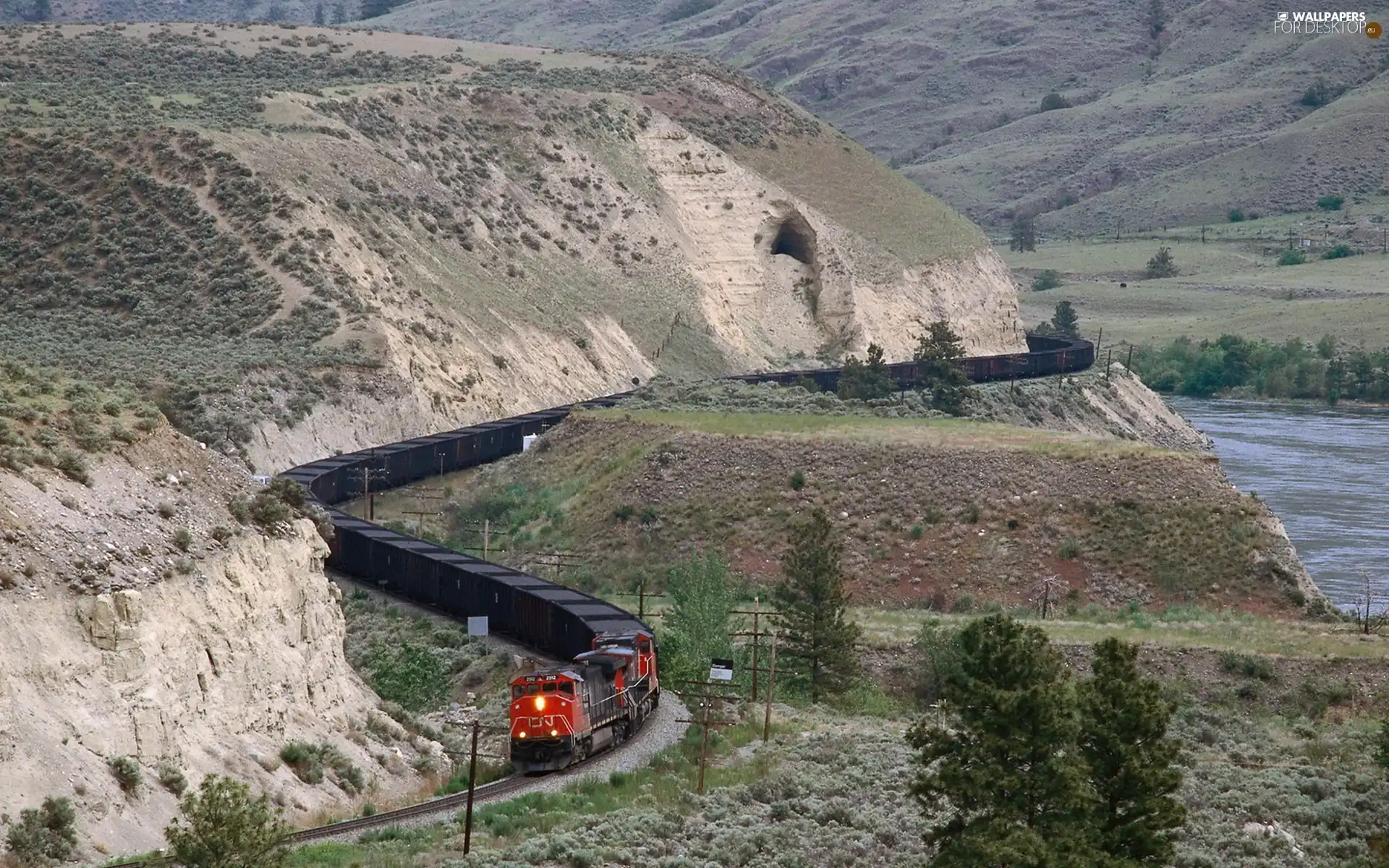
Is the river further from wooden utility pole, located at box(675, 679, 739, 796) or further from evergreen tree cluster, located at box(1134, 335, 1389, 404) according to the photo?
wooden utility pole, located at box(675, 679, 739, 796)

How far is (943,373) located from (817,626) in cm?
3799

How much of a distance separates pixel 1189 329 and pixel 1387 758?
348ft

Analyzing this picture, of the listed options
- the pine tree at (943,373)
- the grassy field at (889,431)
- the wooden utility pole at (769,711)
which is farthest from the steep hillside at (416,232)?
the wooden utility pole at (769,711)

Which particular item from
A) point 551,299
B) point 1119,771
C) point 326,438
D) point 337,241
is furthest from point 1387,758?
point 551,299

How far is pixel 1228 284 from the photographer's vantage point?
14900 cm

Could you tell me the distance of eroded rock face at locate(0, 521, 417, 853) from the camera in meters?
22.2

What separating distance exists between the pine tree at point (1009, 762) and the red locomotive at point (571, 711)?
23.7 ft

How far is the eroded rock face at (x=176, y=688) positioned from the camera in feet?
72.7

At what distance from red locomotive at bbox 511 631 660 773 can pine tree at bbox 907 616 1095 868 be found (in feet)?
23.7

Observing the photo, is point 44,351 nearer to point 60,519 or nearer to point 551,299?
point 551,299

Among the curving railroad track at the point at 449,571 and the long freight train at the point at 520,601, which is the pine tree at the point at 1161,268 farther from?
the curving railroad track at the point at 449,571

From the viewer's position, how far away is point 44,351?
59.5 m

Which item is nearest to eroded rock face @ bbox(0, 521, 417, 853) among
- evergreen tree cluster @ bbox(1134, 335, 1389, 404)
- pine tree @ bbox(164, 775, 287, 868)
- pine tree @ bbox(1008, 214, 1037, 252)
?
pine tree @ bbox(164, 775, 287, 868)

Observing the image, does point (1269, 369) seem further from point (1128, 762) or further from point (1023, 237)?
point (1128, 762)
